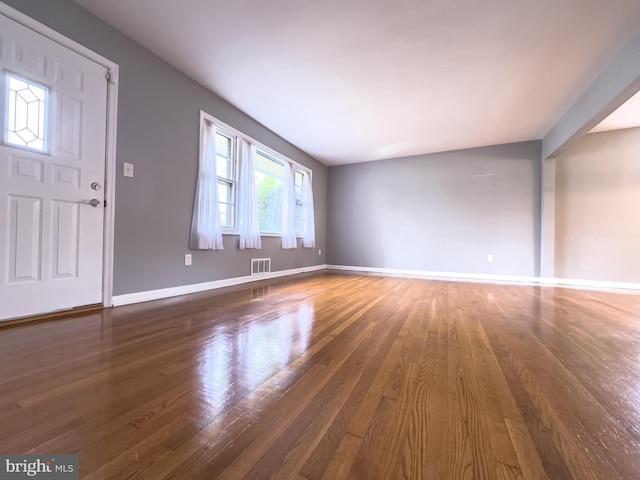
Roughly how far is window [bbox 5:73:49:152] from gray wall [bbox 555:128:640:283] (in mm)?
6393

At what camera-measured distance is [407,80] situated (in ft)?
9.52

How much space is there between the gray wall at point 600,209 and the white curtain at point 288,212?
4403 millimetres

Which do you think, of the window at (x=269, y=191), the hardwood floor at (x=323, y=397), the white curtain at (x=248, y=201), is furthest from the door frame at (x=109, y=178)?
the window at (x=269, y=191)

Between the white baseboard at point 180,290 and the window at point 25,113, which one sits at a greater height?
the window at point 25,113

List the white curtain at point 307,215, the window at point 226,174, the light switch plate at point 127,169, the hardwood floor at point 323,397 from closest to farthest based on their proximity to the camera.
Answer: the hardwood floor at point 323,397 < the light switch plate at point 127,169 < the window at point 226,174 < the white curtain at point 307,215

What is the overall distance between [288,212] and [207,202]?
1.85 meters

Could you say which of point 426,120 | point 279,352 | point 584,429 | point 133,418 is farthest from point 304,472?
point 426,120

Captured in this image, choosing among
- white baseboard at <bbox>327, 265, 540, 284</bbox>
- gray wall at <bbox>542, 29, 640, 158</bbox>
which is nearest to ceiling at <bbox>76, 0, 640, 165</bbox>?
gray wall at <bbox>542, 29, 640, 158</bbox>

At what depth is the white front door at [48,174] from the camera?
179cm

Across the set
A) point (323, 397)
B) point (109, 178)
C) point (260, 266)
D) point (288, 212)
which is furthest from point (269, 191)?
point (323, 397)

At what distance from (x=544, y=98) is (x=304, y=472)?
439 cm

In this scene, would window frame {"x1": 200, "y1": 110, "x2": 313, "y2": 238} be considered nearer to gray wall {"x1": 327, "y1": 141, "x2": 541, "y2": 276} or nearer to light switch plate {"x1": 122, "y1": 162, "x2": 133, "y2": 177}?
light switch plate {"x1": 122, "y1": 162, "x2": 133, "y2": 177}

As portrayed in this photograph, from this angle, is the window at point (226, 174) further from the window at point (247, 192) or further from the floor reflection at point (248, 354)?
the floor reflection at point (248, 354)

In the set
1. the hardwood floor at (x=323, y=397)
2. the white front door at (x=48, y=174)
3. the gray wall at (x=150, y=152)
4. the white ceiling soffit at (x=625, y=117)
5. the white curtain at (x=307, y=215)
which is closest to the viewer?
the hardwood floor at (x=323, y=397)
